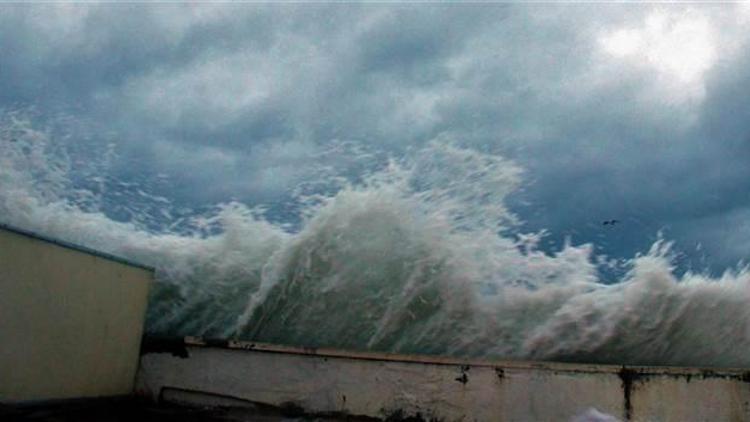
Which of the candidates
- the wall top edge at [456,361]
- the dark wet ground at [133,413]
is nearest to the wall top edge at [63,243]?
the wall top edge at [456,361]

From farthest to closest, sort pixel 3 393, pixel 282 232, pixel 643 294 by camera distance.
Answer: pixel 282 232 < pixel 643 294 < pixel 3 393

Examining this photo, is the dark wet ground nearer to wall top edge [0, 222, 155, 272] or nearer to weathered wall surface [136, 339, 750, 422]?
weathered wall surface [136, 339, 750, 422]

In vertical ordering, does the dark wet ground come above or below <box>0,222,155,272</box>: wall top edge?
below

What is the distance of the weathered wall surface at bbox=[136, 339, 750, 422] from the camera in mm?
3588

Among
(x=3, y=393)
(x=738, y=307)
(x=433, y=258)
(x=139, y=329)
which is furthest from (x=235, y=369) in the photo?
(x=738, y=307)

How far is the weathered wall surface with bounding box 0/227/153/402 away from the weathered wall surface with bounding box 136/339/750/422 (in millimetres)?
306

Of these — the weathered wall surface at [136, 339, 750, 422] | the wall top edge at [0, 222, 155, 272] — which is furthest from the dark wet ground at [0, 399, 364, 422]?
the wall top edge at [0, 222, 155, 272]

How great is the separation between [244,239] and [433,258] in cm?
179

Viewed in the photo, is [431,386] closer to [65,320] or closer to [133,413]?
[133,413]

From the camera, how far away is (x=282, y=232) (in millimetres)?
5762

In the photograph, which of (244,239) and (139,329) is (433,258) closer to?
(244,239)

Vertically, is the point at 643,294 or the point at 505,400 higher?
the point at 643,294

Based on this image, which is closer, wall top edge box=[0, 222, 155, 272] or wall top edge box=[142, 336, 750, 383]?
wall top edge box=[142, 336, 750, 383]

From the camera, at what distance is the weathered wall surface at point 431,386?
3.59m
